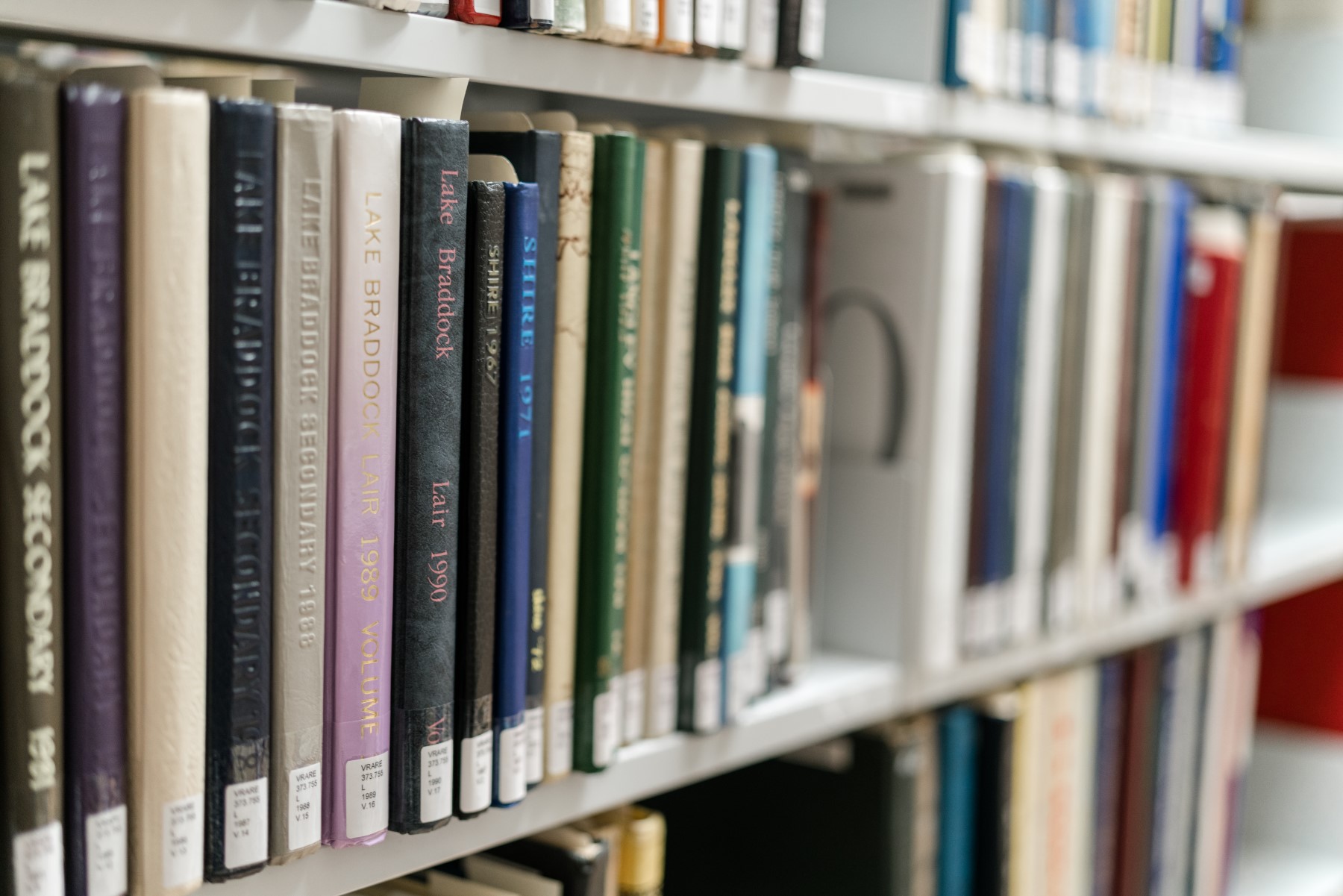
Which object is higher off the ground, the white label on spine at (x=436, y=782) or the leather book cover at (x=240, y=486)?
the leather book cover at (x=240, y=486)

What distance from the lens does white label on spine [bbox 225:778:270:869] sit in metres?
0.62

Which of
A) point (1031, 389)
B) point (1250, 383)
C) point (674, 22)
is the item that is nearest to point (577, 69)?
point (674, 22)

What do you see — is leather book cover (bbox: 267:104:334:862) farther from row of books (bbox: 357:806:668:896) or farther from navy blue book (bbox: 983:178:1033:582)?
navy blue book (bbox: 983:178:1033:582)

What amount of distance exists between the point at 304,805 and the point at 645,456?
0.29m

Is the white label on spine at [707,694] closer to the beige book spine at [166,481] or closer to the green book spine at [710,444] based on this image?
the green book spine at [710,444]

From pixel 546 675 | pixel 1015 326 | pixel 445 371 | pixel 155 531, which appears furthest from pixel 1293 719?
pixel 155 531

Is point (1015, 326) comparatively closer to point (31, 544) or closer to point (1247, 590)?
point (1247, 590)

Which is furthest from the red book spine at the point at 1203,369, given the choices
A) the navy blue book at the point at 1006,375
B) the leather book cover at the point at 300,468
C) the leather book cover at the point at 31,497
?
the leather book cover at the point at 31,497

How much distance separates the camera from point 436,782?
69 cm

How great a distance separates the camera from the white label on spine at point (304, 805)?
64cm

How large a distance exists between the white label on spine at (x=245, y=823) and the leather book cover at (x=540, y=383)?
0.17m

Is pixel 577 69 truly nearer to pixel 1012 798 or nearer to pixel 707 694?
pixel 707 694

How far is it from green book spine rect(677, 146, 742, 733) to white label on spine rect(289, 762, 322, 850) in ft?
0.93

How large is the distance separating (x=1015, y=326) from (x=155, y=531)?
71 cm
